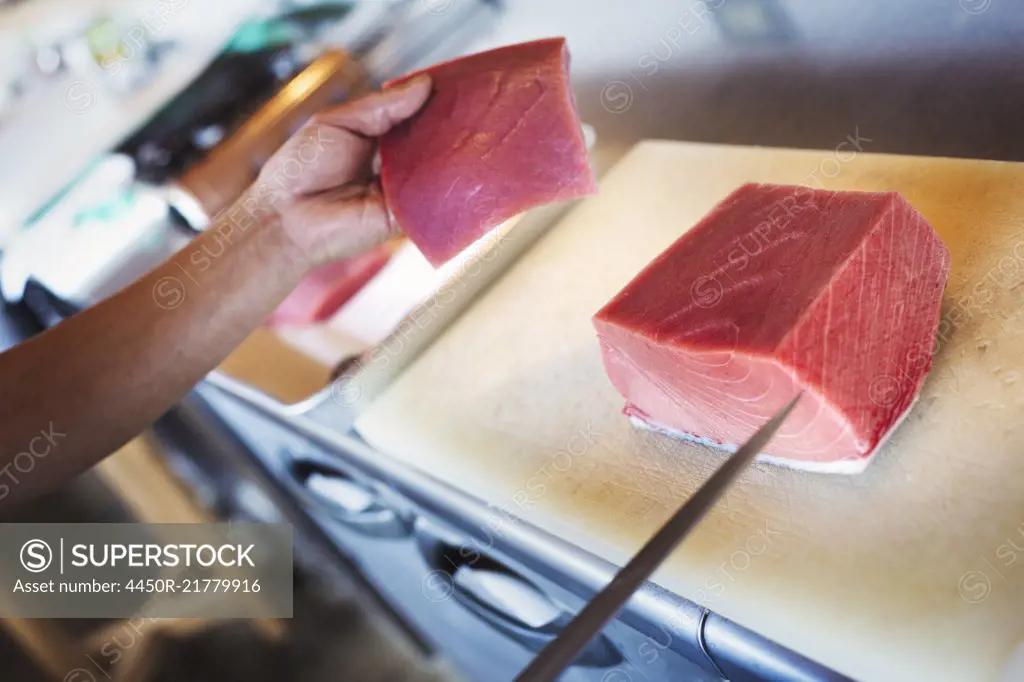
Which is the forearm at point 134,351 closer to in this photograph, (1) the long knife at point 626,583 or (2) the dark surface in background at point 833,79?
(2) the dark surface in background at point 833,79

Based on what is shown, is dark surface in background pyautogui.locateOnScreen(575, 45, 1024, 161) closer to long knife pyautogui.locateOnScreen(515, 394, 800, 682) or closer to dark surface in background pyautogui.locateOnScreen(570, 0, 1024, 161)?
dark surface in background pyautogui.locateOnScreen(570, 0, 1024, 161)

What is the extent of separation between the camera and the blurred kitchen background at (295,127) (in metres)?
1.15

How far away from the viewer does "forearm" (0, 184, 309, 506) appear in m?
1.10

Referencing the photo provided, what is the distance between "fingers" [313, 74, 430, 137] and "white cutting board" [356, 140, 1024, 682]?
318 mm

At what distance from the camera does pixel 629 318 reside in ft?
2.98

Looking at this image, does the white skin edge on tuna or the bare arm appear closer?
the white skin edge on tuna

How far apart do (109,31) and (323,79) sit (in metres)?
0.71

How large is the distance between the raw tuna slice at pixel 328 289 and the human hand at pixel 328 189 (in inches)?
5.9

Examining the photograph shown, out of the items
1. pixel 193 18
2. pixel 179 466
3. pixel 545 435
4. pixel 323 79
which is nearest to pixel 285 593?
pixel 179 466

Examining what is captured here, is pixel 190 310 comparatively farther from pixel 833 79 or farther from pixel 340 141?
pixel 833 79

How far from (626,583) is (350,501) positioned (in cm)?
85

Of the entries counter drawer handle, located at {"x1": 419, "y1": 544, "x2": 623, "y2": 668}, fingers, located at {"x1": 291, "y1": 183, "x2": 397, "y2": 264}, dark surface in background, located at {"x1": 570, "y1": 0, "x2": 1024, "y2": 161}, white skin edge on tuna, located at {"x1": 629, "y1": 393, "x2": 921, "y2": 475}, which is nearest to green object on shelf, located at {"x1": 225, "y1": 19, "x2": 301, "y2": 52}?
fingers, located at {"x1": 291, "y1": 183, "x2": 397, "y2": 264}

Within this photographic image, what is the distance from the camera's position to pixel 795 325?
2.56ft

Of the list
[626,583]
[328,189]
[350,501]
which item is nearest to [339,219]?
[328,189]
